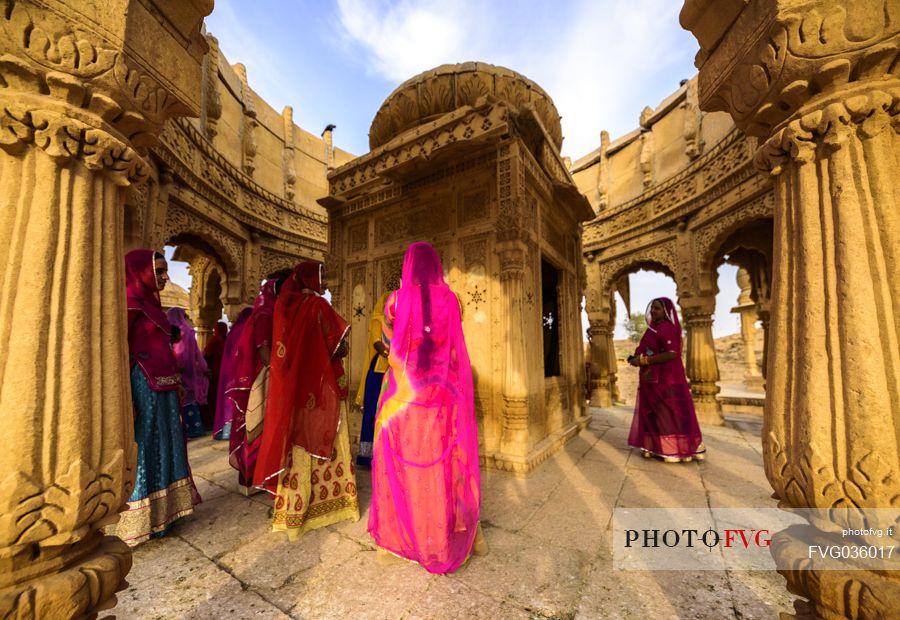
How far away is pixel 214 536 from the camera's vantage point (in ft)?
7.63

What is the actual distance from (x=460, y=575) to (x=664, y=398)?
3.41 meters

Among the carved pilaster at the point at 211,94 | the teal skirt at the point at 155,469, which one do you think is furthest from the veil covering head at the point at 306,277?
the carved pilaster at the point at 211,94

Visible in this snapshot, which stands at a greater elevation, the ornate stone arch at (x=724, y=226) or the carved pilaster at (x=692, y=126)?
the carved pilaster at (x=692, y=126)

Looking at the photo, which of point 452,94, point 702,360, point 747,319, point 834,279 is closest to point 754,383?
point 747,319

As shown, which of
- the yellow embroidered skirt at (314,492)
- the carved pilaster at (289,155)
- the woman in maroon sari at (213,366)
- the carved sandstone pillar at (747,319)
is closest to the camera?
the yellow embroidered skirt at (314,492)

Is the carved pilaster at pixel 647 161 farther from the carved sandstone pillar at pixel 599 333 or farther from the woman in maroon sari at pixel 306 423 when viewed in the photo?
the woman in maroon sari at pixel 306 423

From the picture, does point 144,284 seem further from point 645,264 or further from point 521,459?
point 645,264

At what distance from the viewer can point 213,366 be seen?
6.55 m

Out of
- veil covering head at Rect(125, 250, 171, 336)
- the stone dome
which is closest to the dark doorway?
the stone dome

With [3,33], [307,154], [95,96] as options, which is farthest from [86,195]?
[307,154]

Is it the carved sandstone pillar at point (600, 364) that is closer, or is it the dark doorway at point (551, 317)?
the dark doorway at point (551, 317)

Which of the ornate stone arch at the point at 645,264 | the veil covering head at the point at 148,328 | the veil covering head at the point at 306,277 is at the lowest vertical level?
the veil covering head at the point at 148,328

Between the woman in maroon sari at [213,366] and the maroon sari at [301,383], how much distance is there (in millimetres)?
4752

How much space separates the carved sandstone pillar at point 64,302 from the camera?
3.05 ft
